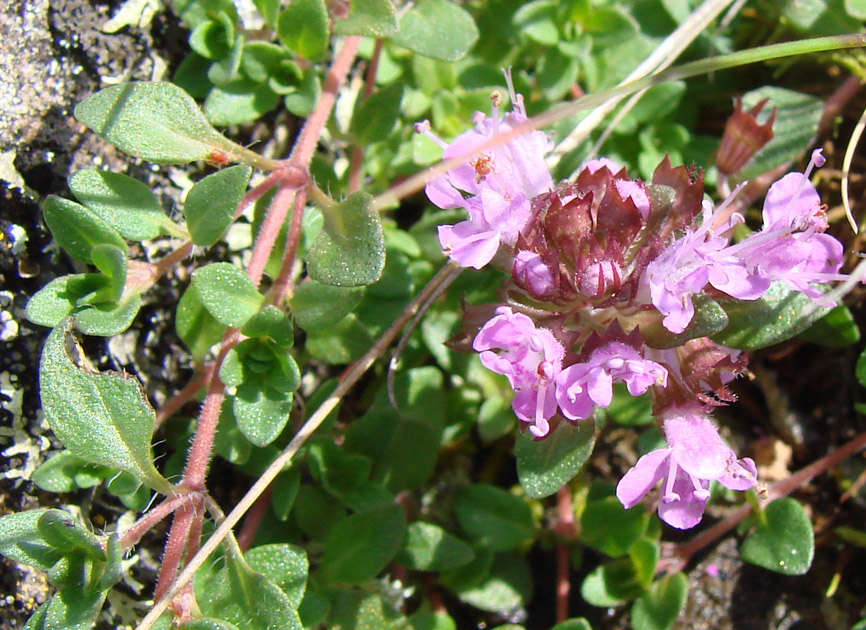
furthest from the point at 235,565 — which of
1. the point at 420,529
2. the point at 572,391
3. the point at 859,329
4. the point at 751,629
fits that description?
the point at 859,329

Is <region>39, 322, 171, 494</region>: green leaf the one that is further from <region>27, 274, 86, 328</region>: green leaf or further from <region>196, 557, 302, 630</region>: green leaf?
<region>196, 557, 302, 630</region>: green leaf

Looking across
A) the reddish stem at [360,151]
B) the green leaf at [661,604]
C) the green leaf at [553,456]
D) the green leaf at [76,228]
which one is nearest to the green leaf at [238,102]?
the reddish stem at [360,151]

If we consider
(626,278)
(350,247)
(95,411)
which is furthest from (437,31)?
(95,411)

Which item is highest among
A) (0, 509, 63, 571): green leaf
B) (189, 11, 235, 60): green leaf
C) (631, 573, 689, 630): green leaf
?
(189, 11, 235, 60): green leaf

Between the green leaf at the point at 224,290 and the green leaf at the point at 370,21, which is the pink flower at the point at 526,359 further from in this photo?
the green leaf at the point at 370,21

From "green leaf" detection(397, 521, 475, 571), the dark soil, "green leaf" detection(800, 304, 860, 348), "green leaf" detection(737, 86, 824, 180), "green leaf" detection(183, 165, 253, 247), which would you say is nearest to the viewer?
"green leaf" detection(183, 165, 253, 247)

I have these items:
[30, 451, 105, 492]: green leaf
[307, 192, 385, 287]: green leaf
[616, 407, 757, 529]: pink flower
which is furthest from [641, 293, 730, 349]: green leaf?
[30, 451, 105, 492]: green leaf
